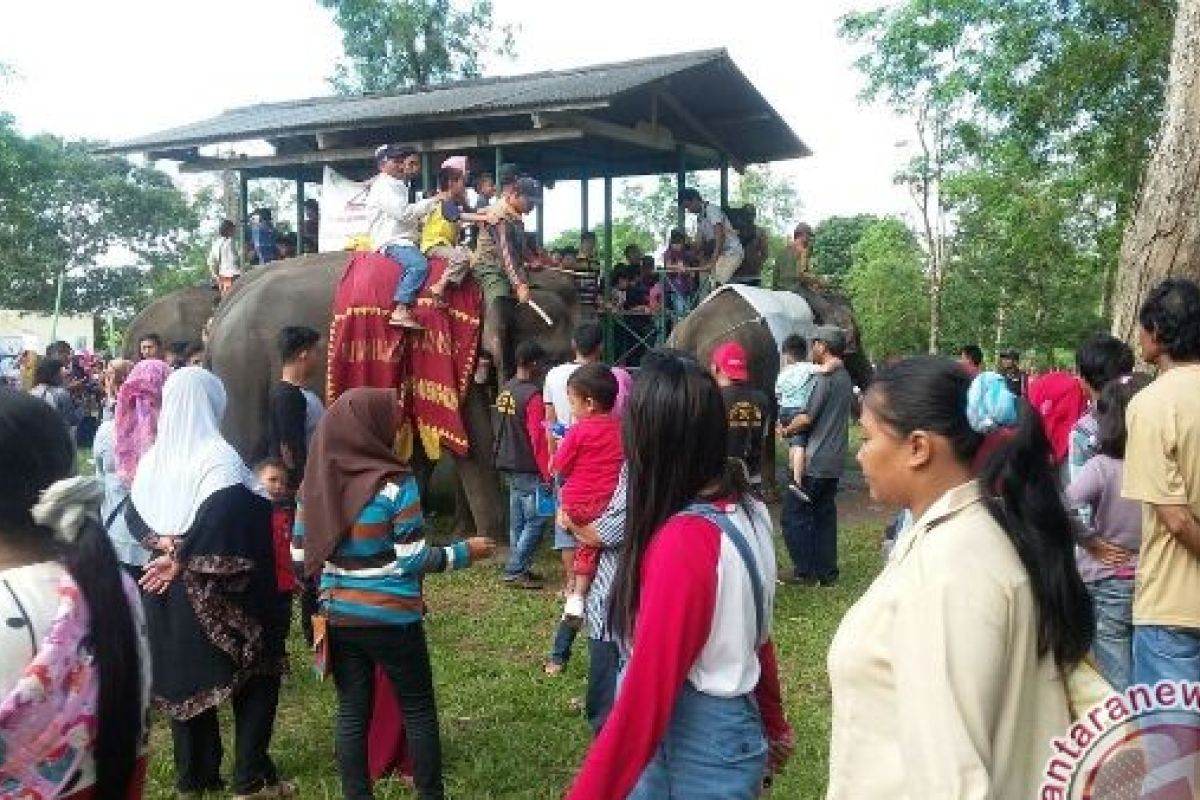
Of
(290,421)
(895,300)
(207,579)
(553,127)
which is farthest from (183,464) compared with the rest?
(895,300)

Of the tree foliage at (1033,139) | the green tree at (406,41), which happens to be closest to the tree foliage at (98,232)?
the green tree at (406,41)

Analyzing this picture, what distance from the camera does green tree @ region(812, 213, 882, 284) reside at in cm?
5106

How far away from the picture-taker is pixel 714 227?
1283 centimetres

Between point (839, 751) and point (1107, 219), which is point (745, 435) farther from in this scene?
point (1107, 219)

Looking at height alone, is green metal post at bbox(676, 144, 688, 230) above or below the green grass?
above

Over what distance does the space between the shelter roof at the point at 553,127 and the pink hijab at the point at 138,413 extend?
582cm

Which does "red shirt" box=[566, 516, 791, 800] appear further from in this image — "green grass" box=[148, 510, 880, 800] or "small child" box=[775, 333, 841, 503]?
"small child" box=[775, 333, 841, 503]

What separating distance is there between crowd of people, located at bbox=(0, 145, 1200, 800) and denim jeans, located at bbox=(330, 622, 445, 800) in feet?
0.03

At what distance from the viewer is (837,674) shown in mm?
2156

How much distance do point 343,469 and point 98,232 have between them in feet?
169

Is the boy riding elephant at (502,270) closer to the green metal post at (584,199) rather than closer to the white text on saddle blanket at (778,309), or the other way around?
the white text on saddle blanket at (778,309)

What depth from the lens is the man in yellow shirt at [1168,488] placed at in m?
3.62

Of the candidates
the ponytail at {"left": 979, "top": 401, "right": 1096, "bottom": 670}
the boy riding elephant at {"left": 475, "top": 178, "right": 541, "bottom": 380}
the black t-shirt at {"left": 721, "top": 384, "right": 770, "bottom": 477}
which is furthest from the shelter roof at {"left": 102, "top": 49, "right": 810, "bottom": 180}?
the ponytail at {"left": 979, "top": 401, "right": 1096, "bottom": 670}

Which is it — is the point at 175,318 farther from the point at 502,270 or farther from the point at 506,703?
the point at 506,703
